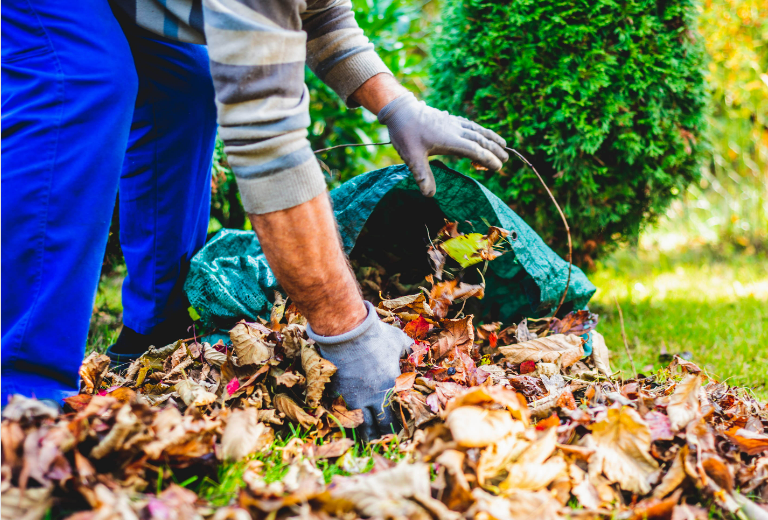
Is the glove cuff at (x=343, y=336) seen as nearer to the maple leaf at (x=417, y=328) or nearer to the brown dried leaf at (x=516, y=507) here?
the maple leaf at (x=417, y=328)

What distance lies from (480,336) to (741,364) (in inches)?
42.8

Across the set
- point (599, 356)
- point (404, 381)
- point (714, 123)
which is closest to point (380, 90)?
point (404, 381)

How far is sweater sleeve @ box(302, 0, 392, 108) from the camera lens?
1.52m

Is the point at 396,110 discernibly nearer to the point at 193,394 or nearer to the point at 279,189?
the point at 279,189

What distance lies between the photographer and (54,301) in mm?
1149

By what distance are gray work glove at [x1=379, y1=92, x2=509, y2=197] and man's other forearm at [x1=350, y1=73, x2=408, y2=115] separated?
1.9 inches

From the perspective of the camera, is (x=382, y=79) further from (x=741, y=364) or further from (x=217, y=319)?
(x=741, y=364)

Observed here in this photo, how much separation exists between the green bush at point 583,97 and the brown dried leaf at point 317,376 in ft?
4.96

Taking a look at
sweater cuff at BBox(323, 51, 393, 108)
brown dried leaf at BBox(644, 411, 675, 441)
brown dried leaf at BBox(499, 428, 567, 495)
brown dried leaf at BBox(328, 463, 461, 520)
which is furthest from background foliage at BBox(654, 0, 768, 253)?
brown dried leaf at BBox(328, 463, 461, 520)

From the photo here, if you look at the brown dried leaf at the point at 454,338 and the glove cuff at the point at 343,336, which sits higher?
the glove cuff at the point at 343,336

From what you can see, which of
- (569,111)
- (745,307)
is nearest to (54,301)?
(569,111)

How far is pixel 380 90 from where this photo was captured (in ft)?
5.24

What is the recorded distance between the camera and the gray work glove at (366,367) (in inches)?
49.9

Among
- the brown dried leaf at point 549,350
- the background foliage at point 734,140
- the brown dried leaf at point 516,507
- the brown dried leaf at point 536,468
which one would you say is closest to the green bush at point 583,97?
A: the brown dried leaf at point 549,350
